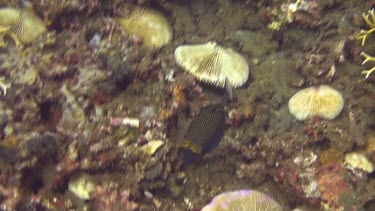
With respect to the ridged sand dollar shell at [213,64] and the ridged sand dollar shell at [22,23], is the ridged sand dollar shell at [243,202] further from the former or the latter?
the ridged sand dollar shell at [22,23]

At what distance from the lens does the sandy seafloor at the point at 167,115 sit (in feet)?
11.6

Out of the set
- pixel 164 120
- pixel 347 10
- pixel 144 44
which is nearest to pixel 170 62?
pixel 144 44

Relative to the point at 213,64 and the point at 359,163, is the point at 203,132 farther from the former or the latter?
the point at 359,163

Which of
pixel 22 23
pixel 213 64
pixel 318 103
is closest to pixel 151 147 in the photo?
pixel 213 64

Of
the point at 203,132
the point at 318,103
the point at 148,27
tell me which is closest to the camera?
the point at 203,132

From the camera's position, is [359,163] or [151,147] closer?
[151,147]

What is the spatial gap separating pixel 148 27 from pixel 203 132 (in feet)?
5.90

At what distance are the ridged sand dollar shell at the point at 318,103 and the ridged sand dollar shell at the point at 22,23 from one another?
323 cm

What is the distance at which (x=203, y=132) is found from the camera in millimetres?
3676

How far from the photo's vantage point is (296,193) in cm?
396

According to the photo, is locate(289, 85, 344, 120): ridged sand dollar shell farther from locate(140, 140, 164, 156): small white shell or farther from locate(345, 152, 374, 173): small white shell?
locate(140, 140, 164, 156): small white shell

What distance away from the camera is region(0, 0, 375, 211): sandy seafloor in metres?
3.54

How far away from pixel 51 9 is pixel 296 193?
144 inches

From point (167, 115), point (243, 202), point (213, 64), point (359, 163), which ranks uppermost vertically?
point (213, 64)
